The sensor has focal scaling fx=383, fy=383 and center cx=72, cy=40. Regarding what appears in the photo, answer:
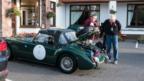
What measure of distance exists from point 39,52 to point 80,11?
17455 mm

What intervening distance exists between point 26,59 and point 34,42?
68cm

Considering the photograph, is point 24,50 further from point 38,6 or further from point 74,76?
point 38,6

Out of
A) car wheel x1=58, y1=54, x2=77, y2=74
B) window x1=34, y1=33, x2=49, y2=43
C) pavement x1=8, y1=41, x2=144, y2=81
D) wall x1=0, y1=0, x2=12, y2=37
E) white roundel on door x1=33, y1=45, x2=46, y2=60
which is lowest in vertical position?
pavement x1=8, y1=41, x2=144, y2=81

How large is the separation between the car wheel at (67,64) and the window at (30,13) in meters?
12.9

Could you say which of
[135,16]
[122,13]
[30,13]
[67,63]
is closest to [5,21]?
[30,13]

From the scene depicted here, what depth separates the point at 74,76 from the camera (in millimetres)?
10844

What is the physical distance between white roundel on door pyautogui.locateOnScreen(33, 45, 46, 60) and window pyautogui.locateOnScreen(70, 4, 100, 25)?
668 inches

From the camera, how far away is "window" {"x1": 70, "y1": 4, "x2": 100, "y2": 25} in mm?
28531

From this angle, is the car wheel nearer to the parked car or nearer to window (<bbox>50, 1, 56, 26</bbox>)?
the parked car

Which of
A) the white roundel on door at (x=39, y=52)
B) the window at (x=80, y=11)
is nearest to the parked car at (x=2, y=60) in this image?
the white roundel on door at (x=39, y=52)

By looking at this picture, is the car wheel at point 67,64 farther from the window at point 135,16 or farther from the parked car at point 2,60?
the window at point 135,16

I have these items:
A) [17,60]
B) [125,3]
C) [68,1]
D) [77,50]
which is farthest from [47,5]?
[77,50]

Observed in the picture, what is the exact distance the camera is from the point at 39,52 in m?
11.8

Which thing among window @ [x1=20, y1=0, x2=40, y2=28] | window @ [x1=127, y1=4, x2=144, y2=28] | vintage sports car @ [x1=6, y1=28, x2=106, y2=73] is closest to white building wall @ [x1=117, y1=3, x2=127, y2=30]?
window @ [x1=127, y1=4, x2=144, y2=28]
